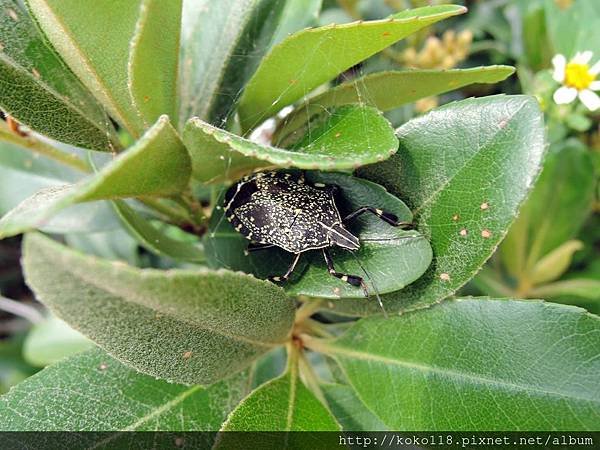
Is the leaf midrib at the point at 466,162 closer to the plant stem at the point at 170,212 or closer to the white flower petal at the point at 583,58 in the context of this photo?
the plant stem at the point at 170,212

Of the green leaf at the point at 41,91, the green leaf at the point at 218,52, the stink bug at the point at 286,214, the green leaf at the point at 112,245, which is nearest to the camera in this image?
the green leaf at the point at 41,91

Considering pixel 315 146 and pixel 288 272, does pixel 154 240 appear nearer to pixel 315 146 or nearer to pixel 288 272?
pixel 288 272

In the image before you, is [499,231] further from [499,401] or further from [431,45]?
[431,45]

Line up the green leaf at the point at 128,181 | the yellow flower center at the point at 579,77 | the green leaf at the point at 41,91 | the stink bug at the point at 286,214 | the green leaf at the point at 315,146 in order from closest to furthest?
1. the green leaf at the point at 128,181
2. the green leaf at the point at 315,146
3. the green leaf at the point at 41,91
4. the stink bug at the point at 286,214
5. the yellow flower center at the point at 579,77

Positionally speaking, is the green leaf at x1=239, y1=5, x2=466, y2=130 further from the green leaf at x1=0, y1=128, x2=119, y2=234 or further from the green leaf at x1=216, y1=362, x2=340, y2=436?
the green leaf at x1=0, y1=128, x2=119, y2=234

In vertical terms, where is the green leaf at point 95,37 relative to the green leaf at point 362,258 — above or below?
above

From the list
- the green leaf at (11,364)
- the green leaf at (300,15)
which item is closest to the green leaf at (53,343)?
the green leaf at (11,364)
